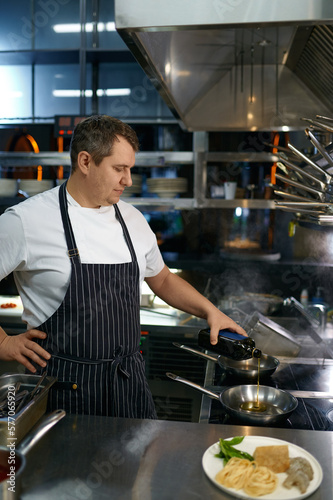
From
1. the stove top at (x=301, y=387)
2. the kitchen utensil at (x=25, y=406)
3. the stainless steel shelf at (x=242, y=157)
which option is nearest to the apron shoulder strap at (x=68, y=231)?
the kitchen utensil at (x=25, y=406)

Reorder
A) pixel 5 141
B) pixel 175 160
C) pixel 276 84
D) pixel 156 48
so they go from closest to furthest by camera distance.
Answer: pixel 156 48 < pixel 276 84 < pixel 175 160 < pixel 5 141

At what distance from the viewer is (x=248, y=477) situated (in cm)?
109

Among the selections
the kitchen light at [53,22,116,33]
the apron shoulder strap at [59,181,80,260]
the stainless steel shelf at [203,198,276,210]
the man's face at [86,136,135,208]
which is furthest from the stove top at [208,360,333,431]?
the kitchen light at [53,22,116,33]

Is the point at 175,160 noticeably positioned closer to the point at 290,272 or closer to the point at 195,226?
the point at 195,226

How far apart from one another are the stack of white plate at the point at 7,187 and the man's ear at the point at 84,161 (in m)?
2.36

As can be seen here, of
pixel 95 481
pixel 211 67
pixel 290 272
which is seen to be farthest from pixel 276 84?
pixel 95 481

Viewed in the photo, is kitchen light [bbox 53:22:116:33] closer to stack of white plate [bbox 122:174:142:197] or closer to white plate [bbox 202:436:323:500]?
stack of white plate [bbox 122:174:142:197]

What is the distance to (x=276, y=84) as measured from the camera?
303 cm

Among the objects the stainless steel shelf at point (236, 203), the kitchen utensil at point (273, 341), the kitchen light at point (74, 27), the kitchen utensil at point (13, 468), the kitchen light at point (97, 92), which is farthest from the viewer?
the kitchen light at point (97, 92)

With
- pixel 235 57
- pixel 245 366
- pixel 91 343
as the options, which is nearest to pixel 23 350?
pixel 91 343

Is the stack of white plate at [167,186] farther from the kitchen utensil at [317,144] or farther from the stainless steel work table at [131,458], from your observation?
the stainless steel work table at [131,458]

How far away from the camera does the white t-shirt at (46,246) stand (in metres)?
1.69

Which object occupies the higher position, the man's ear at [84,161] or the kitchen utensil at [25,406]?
the man's ear at [84,161]

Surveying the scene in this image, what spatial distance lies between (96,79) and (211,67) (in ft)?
8.00
